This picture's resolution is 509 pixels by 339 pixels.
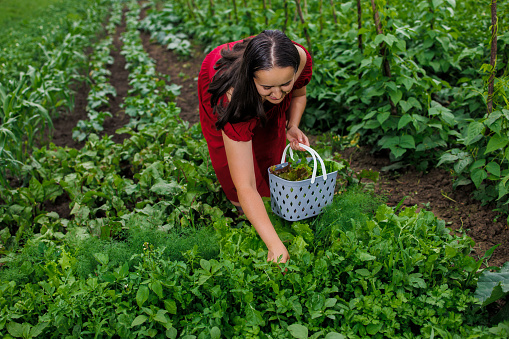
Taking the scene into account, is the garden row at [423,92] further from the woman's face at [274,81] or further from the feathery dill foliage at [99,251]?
the feathery dill foliage at [99,251]

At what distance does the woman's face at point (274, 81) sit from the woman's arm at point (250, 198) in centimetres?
30

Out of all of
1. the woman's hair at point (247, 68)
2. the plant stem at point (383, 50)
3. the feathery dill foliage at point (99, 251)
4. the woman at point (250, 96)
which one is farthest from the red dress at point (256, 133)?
the plant stem at point (383, 50)

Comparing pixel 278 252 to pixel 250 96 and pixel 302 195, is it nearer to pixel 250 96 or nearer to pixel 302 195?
pixel 302 195

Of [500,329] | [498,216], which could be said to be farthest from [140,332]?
[498,216]

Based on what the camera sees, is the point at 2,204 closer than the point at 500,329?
No

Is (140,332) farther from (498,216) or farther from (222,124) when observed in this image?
(498,216)

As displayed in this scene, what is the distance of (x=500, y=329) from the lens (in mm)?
1522

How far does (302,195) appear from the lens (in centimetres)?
209

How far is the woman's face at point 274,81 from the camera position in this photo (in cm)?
176

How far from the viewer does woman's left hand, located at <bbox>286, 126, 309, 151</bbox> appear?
7.50 ft

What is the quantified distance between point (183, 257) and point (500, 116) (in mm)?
2087

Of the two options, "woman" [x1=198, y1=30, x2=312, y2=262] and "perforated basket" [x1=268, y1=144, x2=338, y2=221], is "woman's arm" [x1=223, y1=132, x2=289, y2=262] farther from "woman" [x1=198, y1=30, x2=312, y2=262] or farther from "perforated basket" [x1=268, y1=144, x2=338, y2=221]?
"perforated basket" [x1=268, y1=144, x2=338, y2=221]

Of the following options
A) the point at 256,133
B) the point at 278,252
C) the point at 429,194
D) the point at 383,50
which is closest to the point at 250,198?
the point at 278,252

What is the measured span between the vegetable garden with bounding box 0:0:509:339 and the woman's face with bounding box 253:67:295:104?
2.42 ft
